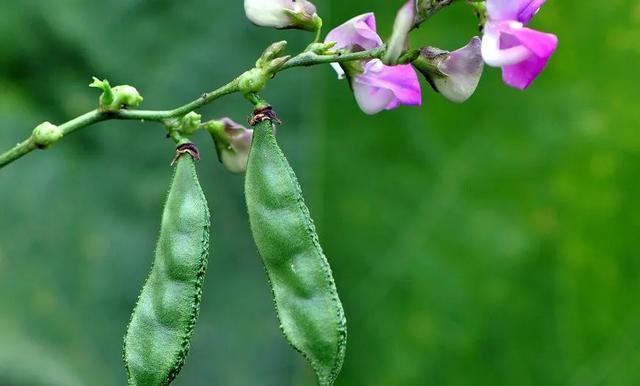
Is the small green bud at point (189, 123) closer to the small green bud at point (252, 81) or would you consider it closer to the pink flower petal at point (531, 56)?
the small green bud at point (252, 81)

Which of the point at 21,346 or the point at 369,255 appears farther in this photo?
the point at 369,255

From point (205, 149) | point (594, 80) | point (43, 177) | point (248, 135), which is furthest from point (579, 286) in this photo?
point (248, 135)

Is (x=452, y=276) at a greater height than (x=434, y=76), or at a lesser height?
lesser

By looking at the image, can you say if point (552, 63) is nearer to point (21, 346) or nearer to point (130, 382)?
point (21, 346)

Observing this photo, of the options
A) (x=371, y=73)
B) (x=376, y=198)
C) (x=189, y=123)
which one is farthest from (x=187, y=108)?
(x=376, y=198)

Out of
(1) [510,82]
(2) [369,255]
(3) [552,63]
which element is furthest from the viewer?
(2) [369,255]

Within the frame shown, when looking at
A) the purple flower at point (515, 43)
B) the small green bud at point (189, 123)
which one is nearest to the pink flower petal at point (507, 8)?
the purple flower at point (515, 43)

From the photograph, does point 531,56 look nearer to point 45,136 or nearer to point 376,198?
point 45,136

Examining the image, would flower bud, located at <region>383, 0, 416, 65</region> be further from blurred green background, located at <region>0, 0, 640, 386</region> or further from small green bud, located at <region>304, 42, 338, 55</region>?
blurred green background, located at <region>0, 0, 640, 386</region>
